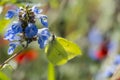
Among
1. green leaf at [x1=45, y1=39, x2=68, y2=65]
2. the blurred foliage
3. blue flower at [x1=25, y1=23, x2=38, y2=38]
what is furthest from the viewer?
the blurred foliage

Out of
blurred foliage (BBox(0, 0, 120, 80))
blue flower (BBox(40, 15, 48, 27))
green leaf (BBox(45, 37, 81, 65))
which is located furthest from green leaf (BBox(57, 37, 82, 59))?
blurred foliage (BBox(0, 0, 120, 80))

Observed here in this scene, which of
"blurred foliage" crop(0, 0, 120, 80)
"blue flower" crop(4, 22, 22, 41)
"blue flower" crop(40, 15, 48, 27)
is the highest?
"blue flower" crop(40, 15, 48, 27)

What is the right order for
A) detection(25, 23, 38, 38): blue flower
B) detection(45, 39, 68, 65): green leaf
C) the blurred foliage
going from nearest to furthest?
detection(25, 23, 38, 38): blue flower → detection(45, 39, 68, 65): green leaf → the blurred foliage

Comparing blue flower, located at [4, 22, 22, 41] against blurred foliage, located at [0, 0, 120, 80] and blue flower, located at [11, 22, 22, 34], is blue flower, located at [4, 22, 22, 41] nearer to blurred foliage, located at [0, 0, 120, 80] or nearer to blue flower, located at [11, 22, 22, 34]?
blue flower, located at [11, 22, 22, 34]

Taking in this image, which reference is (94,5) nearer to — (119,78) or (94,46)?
(94,46)

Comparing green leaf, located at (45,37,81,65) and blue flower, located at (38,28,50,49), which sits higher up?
blue flower, located at (38,28,50,49)

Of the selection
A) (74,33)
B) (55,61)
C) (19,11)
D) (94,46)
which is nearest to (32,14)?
(19,11)

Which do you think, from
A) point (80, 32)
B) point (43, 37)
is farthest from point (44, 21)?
point (80, 32)

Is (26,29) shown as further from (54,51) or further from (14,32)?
(54,51)
